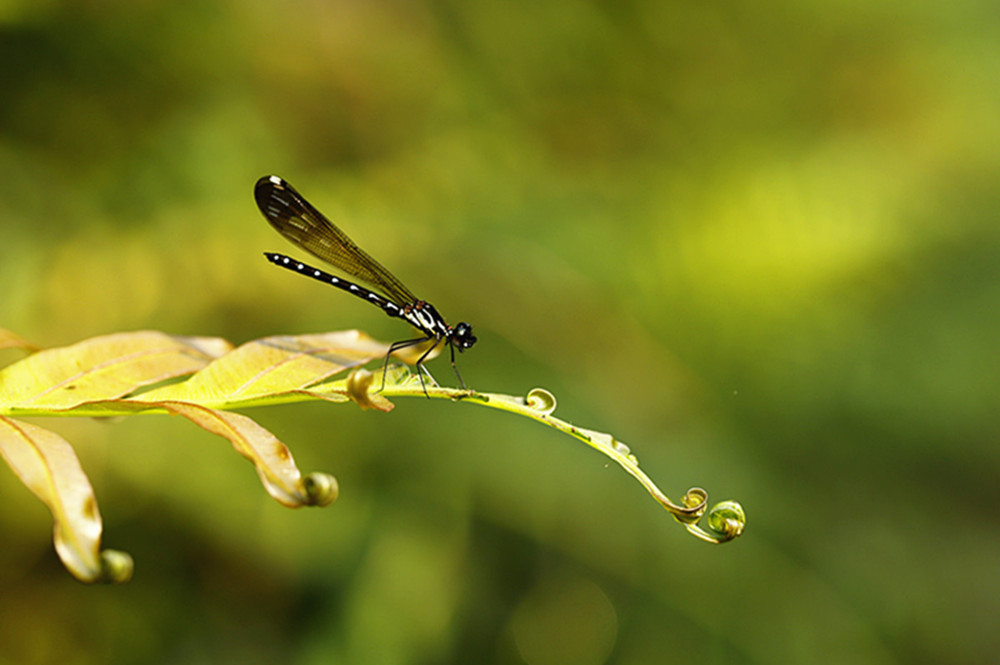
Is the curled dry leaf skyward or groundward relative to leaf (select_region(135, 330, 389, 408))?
groundward

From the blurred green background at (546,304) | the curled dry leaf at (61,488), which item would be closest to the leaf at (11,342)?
the curled dry leaf at (61,488)

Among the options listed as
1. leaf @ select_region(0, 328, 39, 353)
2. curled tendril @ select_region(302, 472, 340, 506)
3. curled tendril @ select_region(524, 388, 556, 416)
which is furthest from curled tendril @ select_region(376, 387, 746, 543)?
leaf @ select_region(0, 328, 39, 353)

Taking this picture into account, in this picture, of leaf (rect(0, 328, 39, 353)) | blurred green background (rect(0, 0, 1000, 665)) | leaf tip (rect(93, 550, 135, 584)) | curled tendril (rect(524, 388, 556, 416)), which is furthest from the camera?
blurred green background (rect(0, 0, 1000, 665))

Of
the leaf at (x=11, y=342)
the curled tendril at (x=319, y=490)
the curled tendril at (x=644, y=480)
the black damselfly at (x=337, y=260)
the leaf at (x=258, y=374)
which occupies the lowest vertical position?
the leaf at (x=11, y=342)

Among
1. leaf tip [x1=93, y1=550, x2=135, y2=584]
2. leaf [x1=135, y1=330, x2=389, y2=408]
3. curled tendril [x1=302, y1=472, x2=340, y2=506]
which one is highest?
leaf [x1=135, y1=330, x2=389, y2=408]

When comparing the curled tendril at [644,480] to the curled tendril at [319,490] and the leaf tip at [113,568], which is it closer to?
the curled tendril at [319,490]

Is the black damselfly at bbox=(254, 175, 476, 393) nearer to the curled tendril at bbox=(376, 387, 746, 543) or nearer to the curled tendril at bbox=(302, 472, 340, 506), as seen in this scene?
the curled tendril at bbox=(376, 387, 746, 543)

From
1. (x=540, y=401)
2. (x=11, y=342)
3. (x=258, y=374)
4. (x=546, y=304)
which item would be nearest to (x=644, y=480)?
(x=540, y=401)

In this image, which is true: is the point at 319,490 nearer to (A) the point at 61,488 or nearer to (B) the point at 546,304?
(A) the point at 61,488
